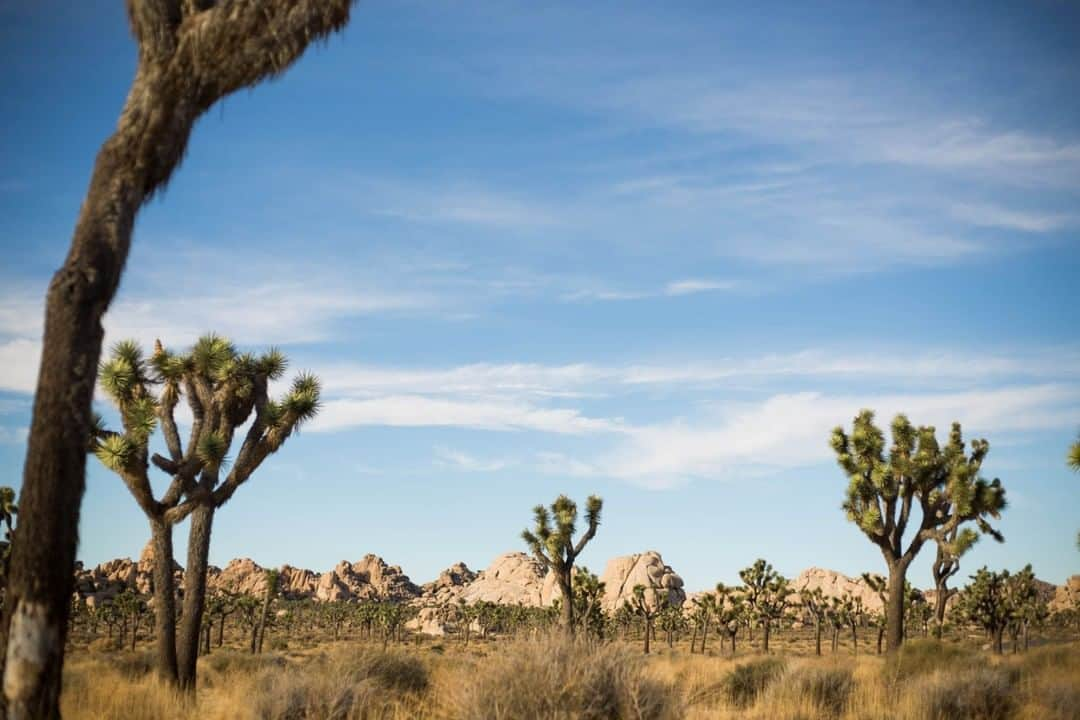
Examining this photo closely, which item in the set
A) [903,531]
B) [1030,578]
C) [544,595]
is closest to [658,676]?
[903,531]

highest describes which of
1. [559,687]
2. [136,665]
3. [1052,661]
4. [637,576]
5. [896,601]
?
[559,687]

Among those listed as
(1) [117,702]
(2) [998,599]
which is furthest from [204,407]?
(2) [998,599]

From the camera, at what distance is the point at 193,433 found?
57.0 feet

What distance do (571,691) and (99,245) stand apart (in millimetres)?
5888

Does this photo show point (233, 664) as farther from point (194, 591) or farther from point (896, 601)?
point (896, 601)

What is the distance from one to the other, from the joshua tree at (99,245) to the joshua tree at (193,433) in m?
9.78

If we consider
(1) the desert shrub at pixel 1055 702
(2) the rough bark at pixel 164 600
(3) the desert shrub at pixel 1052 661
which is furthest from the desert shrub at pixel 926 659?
(2) the rough bark at pixel 164 600

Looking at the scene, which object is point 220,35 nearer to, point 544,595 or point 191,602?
point 191,602

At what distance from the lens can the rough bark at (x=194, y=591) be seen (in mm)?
16828

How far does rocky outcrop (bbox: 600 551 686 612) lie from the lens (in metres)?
171

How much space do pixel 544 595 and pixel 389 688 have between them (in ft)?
588

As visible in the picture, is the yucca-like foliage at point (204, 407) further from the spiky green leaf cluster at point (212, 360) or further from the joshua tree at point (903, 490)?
the joshua tree at point (903, 490)

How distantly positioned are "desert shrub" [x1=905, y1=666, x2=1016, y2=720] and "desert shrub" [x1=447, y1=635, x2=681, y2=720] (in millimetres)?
4920

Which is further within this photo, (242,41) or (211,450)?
(211,450)
